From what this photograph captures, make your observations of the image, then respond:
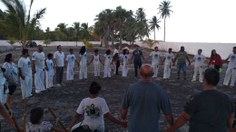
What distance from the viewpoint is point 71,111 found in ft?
35.4

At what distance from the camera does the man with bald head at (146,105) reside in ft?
15.7

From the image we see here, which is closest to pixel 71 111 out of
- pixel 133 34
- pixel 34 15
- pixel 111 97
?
pixel 111 97

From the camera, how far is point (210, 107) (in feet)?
14.1

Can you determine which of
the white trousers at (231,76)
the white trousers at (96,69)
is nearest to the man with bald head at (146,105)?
the white trousers at (231,76)

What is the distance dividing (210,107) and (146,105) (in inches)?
34.2

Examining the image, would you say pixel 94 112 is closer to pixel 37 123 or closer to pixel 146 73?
pixel 37 123

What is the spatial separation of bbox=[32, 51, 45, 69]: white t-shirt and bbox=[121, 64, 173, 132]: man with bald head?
32.1 feet

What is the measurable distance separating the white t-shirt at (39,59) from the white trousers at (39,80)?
166 millimetres

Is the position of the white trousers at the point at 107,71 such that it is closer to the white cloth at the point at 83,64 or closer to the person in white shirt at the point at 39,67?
the white cloth at the point at 83,64

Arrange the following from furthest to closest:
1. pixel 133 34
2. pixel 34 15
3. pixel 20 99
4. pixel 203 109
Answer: pixel 133 34, pixel 34 15, pixel 20 99, pixel 203 109

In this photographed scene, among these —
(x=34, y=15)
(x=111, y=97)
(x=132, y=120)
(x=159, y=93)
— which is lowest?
(x=111, y=97)

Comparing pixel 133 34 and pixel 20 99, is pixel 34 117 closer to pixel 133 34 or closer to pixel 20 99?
pixel 20 99

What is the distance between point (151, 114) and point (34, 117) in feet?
4.99

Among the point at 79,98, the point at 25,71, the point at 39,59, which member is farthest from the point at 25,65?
the point at 79,98
